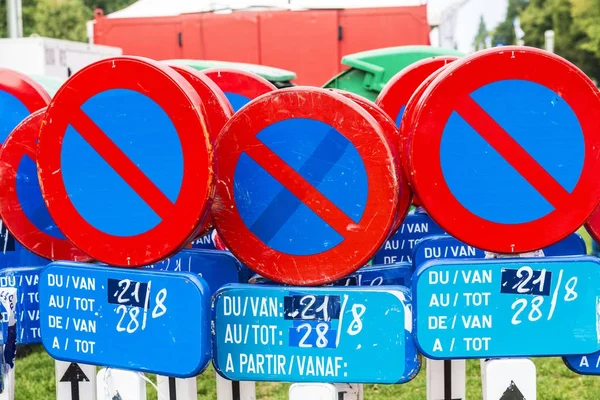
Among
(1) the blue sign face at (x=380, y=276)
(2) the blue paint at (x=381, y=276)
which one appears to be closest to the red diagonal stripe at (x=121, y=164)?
(1) the blue sign face at (x=380, y=276)

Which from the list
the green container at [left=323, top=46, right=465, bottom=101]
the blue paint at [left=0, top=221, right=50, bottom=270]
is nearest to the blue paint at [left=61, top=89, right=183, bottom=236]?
the blue paint at [left=0, top=221, right=50, bottom=270]

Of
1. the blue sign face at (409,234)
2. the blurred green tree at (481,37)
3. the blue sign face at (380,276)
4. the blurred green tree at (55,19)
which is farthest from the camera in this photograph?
the blurred green tree at (481,37)

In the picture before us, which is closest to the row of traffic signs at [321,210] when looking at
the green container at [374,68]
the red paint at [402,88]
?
the red paint at [402,88]

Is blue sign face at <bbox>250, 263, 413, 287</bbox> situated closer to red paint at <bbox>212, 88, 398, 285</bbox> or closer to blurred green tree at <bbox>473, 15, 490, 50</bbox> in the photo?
red paint at <bbox>212, 88, 398, 285</bbox>

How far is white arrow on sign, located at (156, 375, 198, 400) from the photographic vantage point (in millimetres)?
2471

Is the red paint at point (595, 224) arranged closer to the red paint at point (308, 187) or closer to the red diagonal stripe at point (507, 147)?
the red diagonal stripe at point (507, 147)

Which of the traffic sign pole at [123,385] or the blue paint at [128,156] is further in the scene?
the traffic sign pole at [123,385]

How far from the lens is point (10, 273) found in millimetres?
2580

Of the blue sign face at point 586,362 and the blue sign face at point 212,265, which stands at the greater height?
the blue sign face at point 212,265

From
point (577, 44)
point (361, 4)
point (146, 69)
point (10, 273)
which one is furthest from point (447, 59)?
point (577, 44)

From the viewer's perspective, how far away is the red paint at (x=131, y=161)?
1.92 meters

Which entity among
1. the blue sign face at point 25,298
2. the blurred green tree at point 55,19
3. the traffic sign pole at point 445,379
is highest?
the blurred green tree at point 55,19

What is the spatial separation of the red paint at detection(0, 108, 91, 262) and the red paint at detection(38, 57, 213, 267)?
1.54 ft

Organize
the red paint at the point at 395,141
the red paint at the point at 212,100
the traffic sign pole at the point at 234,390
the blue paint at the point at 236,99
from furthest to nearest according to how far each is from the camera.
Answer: the blue paint at the point at 236,99, the traffic sign pole at the point at 234,390, the red paint at the point at 212,100, the red paint at the point at 395,141
